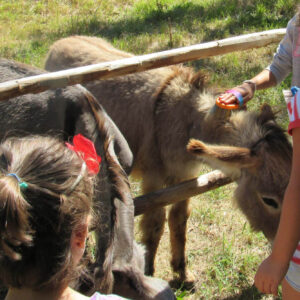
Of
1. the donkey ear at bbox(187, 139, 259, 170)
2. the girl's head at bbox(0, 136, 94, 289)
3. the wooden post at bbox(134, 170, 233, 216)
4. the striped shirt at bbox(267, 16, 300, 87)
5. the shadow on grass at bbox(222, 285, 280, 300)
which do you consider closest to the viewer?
the girl's head at bbox(0, 136, 94, 289)

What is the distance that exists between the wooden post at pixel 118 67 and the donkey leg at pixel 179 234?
146 cm

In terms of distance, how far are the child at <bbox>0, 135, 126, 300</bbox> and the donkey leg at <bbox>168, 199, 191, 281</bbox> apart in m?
2.40

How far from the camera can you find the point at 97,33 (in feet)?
28.9

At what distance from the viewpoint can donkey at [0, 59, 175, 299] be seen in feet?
6.16

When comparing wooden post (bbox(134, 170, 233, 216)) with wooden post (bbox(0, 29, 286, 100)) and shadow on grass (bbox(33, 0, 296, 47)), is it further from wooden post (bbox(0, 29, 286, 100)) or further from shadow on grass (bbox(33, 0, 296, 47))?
shadow on grass (bbox(33, 0, 296, 47))

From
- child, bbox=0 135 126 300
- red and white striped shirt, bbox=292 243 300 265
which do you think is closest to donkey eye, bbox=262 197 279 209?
red and white striped shirt, bbox=292 243 300 265

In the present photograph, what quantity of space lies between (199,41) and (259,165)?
18.1 feet

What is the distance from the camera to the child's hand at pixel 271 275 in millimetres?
1955

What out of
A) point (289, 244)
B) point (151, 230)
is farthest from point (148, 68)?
point (289, 244)

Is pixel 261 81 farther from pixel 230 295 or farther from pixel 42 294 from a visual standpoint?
pixel 42 294

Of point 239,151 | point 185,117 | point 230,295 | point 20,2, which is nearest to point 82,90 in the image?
point 185,117

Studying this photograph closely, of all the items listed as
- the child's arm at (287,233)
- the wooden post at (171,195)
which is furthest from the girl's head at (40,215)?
the wooden post at (171,195)

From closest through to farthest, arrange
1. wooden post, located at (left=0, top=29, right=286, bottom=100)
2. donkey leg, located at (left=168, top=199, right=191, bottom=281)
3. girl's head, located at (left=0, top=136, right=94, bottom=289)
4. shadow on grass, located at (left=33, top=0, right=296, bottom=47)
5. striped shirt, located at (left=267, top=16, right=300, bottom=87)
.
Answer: girl's head, located at (left=0, top=136, right=94, bottom=289) < wooden post, located at (left=0, top=29, right=286, bottom=100) < striped shirt, located at (left=267, top=16, right=300, bottom=87) < donkey leg, located at (left=168, top=199, right=191, bottom=281) < shadow on grass, located at (left=33, top=0, right=296, bottom=47)

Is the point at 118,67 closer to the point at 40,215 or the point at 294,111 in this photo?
the point at 294,111
